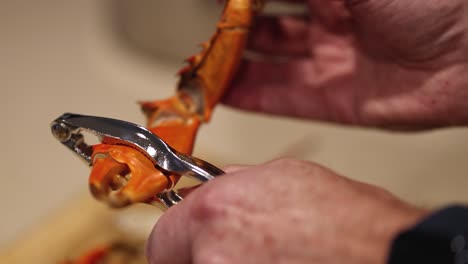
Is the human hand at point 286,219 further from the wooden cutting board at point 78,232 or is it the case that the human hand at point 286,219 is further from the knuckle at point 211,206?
the wooden cutting board at point 78,232

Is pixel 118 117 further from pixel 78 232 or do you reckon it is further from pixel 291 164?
pixel 291 164

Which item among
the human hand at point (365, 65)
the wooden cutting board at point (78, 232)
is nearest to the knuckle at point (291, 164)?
the human hand at point (365, 65)

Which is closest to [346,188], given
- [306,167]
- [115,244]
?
[306,167]

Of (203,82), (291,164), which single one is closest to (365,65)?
(203,82)

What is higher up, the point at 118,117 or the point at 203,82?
the point at 203,82

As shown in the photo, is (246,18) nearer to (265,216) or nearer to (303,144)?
(265,216)

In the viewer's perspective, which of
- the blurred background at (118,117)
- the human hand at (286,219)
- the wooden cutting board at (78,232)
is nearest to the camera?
the human hand at (286,219)
